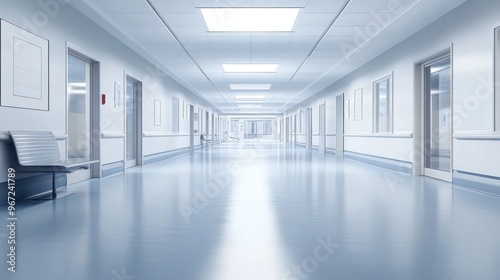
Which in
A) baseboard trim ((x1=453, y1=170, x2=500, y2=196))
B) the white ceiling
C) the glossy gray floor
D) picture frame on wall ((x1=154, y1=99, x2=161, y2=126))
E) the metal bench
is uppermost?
the white ceiling

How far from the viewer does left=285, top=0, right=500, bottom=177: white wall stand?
5707 mm

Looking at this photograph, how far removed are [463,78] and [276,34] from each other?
148 inches

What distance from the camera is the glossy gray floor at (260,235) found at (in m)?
2.50

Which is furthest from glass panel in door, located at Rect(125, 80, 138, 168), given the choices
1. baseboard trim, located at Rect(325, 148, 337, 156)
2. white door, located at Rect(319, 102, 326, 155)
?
white door, located at Rect(319, 102, 326, 155)

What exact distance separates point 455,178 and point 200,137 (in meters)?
17.7

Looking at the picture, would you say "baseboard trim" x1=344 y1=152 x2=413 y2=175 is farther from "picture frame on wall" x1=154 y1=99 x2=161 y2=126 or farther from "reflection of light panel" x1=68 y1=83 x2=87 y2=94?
"reflection of light panel" x1=68 y1=83 x2=87 y2=94

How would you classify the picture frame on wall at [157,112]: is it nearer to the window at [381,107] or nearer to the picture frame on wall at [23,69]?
the picture frame on wall at [23,69]

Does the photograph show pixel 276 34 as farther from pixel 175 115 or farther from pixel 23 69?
pixel 175 115

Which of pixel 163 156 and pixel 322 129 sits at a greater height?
pixel 322 129

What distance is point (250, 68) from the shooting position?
12.4m

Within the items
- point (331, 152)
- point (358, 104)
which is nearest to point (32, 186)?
point (358, 104)

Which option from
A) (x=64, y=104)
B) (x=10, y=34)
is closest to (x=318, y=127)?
(x=64, y=104)

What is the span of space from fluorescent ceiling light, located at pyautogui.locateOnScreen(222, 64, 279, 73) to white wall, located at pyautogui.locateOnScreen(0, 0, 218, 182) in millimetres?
2333

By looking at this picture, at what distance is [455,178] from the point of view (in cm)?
669
